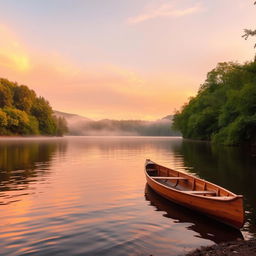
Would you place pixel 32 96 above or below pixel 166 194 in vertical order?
above

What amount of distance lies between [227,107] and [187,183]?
5238 centimetres

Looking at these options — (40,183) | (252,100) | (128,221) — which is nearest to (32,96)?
(252,100)

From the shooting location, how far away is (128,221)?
465 inches

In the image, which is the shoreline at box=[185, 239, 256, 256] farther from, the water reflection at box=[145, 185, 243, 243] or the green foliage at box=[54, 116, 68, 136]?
the green foliage at box=[54, 116, 68, 136]

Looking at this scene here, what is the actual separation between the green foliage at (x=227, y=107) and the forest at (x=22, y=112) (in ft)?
239

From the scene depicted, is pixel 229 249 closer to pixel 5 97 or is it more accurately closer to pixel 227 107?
pixel 227 107

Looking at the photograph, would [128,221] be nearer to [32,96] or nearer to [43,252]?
[43,252]

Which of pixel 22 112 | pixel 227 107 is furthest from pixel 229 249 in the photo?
pixel 22 112

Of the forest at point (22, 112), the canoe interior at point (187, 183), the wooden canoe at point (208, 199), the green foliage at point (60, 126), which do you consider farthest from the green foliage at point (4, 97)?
the wooden canoe at point (208, 199)

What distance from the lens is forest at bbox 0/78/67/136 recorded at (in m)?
122

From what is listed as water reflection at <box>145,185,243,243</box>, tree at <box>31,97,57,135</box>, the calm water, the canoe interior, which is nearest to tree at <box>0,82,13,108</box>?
tree at <box>31,97,57,135</box>

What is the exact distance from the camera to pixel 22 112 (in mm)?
127500

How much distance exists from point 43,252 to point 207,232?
6.18 metres

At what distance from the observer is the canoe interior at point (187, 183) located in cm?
1330
